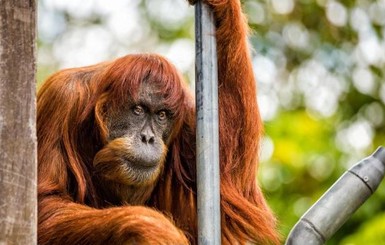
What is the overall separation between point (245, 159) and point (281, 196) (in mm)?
4528

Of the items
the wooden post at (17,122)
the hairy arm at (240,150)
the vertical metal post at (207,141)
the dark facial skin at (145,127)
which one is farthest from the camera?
the hairy arm at (240,150)

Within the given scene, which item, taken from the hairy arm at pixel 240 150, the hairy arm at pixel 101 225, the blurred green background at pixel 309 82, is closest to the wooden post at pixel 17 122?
the hairy arm at pixel 101 225

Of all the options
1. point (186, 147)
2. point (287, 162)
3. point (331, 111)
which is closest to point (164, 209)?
point (186, 147)

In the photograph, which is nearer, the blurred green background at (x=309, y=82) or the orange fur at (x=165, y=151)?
the orange fur at (x=165, y=151)

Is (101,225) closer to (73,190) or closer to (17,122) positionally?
(73,190)

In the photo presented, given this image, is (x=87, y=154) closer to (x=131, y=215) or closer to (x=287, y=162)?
(x=131, y=215)

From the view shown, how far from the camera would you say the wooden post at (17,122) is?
3.38 metres

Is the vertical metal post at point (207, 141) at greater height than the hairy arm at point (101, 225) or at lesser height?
greater

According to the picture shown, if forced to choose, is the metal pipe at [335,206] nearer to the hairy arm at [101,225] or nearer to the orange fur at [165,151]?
the hairy arm at [101,225]

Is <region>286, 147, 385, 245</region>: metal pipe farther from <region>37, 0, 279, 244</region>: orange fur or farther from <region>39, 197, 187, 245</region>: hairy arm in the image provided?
<region>37, 0, 279, 244</region>: orange fur

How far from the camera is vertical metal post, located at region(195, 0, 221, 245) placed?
142 inches

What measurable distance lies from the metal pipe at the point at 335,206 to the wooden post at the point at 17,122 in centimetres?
99

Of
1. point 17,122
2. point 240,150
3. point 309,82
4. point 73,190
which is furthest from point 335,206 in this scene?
point 309,82

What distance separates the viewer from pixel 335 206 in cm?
365
